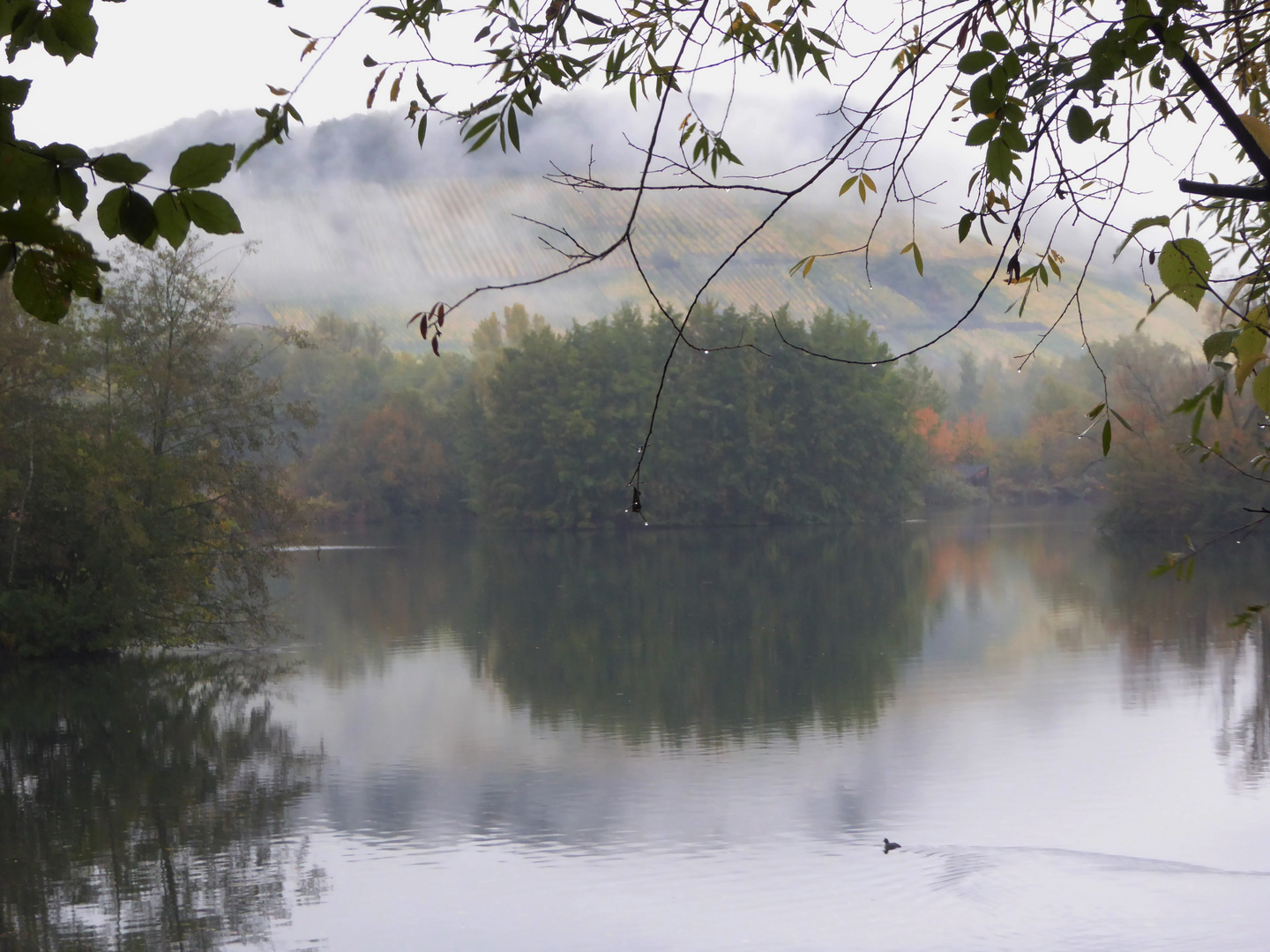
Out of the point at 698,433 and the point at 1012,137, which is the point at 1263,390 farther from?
the point at 698,433

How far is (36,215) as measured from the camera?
5.49 ft

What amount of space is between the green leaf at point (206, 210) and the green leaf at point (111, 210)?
0.28 feet

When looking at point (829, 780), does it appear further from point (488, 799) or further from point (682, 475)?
point (682, 475)

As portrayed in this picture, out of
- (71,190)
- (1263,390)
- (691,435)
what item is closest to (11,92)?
(71,190)

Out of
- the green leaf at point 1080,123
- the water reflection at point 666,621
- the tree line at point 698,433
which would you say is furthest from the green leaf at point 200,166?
the tree line at point 698,433

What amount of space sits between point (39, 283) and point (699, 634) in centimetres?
2148

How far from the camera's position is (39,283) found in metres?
1.75

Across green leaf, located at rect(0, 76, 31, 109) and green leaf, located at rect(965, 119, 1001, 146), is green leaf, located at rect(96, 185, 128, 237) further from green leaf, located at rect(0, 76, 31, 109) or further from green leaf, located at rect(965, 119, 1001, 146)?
green leaf, located at rect(965, 119, 1001, 146)

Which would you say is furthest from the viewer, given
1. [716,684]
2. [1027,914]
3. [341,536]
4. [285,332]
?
[341,536]

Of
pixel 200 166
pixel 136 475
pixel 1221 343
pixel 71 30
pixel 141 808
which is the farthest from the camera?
pixel 136 475

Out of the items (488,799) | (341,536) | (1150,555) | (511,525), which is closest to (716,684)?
(488,799)

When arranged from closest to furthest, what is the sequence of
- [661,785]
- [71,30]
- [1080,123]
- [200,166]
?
[200,166]
[71,30]
[1080,123]
[661,785]

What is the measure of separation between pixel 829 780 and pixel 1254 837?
3.63 metres

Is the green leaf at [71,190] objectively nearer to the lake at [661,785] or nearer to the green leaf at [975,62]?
the green leaf at [975,62]
